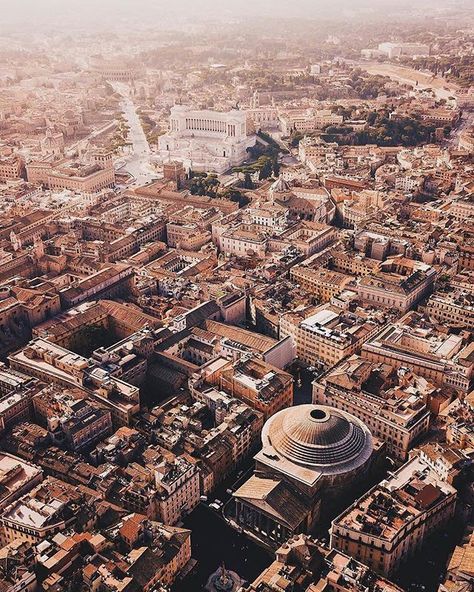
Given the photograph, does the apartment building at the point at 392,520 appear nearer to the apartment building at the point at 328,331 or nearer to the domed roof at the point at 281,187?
the apartment building at the point at 328,331

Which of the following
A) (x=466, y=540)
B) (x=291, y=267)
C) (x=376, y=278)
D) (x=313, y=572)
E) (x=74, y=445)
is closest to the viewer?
(x=313, y=572)

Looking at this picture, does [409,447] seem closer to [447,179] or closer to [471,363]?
[471,363]

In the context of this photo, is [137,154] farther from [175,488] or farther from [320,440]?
[175,488]

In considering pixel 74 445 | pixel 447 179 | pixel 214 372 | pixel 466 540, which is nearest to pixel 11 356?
pixel 74 445

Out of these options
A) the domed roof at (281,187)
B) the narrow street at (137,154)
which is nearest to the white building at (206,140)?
the narrow street at (137,154)

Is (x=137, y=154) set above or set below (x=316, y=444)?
below

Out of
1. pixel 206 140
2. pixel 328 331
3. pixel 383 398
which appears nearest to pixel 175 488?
pixel 383 398

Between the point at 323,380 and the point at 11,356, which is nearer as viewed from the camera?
the point at 323,380
